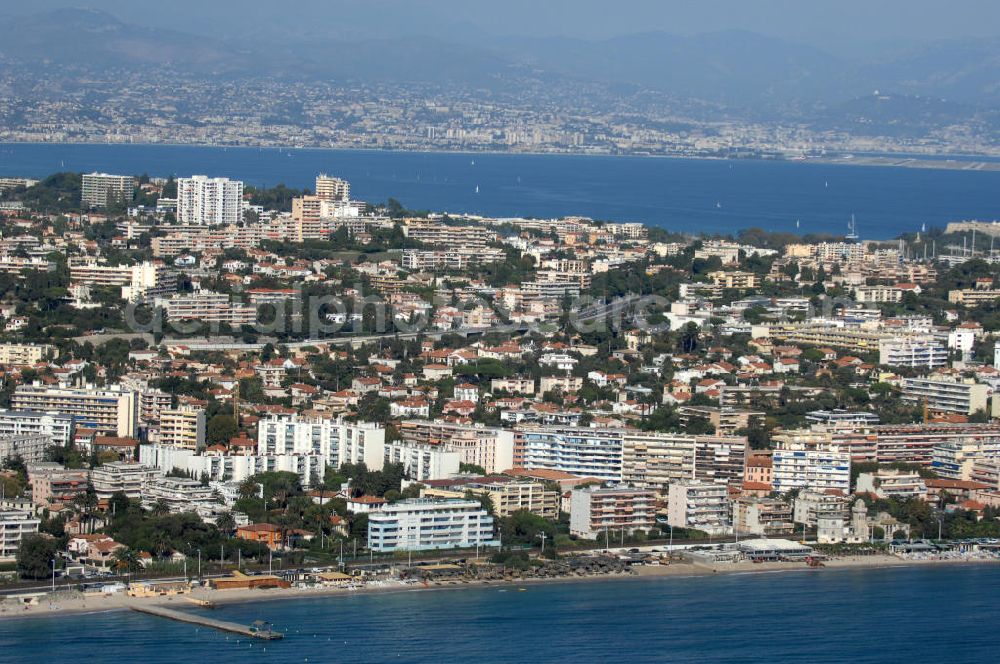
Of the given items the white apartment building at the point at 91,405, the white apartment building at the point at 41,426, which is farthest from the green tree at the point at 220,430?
the white apartment building at the point at 41,426

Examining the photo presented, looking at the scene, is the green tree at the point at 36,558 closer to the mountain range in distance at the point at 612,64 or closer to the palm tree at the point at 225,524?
the palm tree at the point at 225,524

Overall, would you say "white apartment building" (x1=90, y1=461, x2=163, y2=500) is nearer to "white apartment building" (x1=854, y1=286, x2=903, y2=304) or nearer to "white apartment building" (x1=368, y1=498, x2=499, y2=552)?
"white apartment building" (x1=368, y1=498, x2=499, y2=552)

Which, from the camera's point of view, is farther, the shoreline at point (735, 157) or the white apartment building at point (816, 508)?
the shoreline at point (735, 157)

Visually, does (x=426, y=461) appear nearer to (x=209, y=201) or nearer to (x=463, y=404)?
(x=463, y=404)

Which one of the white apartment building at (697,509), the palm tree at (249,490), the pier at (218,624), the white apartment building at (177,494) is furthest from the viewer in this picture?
the white apartment building at (697,509)

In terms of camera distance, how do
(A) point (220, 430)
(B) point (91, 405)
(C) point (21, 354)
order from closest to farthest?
(A) point (220, 430) < (B) point (91, 405) < (C) point (21, 354)

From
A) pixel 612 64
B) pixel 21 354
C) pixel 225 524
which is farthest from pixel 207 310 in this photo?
pixel 612 64
